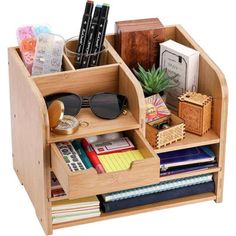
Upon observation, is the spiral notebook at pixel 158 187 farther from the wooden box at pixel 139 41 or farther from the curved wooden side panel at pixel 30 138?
the wooden box at pixel 139 41

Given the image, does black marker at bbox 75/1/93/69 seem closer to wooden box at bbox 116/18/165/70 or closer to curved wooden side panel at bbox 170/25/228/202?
wooden box at bbox 116/18/165/70

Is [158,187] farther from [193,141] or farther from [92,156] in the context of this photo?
[92,156]

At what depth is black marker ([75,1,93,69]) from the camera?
3.72 meters

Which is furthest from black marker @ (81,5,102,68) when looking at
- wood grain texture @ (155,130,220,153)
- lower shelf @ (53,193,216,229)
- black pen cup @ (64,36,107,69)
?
lower shelf @ (53,193,216,229)

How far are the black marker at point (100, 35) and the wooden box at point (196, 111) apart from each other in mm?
330

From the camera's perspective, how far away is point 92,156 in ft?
11.6

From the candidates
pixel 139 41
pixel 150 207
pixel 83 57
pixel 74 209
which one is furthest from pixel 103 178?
pixel 139 41

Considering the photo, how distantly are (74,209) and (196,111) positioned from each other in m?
0.54

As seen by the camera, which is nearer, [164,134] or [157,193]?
[164,134]

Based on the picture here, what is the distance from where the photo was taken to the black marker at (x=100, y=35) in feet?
12.2

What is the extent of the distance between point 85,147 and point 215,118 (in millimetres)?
478

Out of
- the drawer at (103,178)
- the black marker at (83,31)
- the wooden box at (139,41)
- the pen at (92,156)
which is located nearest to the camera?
the drawer at (103,178)

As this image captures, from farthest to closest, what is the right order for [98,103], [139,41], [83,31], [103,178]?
[139,41] < [83,31] < [98,103] < [103,178]

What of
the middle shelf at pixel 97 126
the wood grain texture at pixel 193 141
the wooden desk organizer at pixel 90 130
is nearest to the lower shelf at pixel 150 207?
the wooden desk organizer at pixel 90 130
